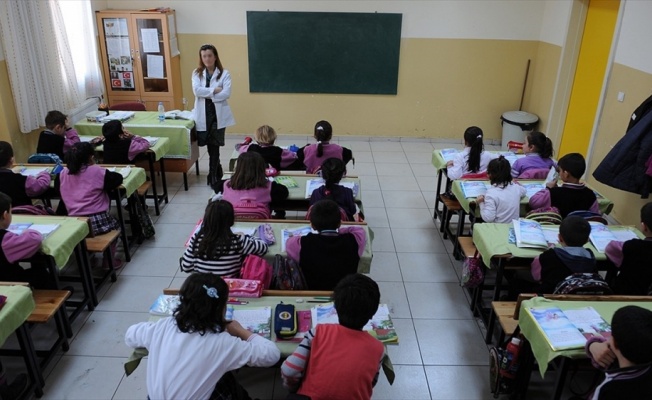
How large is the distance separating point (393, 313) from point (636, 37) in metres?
3.88

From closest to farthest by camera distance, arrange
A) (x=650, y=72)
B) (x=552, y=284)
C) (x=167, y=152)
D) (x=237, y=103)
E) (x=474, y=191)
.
Result: 1. (x=552, y=284)
2. (x=474, y=191)
3. (x=650, y=72)
4. (x=167, y=152)
5. (x=237, y=103)

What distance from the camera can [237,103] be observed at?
7699 millimetres

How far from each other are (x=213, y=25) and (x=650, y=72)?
572 centimetres

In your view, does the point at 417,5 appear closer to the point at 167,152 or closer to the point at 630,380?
the point at 167,152

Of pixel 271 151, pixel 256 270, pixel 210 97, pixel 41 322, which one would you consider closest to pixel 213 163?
pixel 210 97

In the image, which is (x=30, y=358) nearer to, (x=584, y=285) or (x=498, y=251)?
(x=498, y=251)

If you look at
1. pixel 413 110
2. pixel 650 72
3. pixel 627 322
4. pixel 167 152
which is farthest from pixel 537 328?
pixel 413 110

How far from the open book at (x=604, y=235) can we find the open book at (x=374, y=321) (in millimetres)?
1649

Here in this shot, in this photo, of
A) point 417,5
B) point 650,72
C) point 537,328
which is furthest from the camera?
point 417,5

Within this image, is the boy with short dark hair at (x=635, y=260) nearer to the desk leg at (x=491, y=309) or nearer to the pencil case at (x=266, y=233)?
the desk leg at (x=491, y=309)

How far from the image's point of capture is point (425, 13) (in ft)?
23.5

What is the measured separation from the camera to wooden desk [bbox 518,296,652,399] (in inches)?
88.9

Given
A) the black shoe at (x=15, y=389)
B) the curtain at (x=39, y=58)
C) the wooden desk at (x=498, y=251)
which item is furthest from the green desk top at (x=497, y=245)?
the curtain at (x=39, y=58)

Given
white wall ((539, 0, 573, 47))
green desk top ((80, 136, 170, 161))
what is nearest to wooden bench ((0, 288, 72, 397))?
green desk top ((80, 136, 170, 161))
